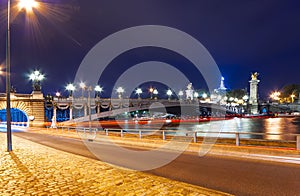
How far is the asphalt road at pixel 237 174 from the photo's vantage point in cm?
706

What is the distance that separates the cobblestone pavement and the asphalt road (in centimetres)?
128

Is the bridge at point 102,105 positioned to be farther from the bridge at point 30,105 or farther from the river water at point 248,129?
the river water at point 248,129

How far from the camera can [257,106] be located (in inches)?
4429

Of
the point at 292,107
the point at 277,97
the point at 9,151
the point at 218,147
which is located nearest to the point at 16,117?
the point at 9,151

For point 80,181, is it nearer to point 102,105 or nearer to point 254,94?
point 102,105

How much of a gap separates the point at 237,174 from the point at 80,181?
5.67 meters

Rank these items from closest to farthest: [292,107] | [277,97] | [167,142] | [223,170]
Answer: [223,170] → [167,142] → [292,107] → [277,97]

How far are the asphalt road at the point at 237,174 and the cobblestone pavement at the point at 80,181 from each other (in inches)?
50.6

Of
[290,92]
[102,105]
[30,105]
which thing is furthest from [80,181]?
[290,92]

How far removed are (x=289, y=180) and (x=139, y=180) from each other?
505cm

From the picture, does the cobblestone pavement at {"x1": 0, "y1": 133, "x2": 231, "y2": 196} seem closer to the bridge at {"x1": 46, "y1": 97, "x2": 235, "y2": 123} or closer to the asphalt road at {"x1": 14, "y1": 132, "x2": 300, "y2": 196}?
the asphalt road at {"x1": 14, "y1": 132, "x2": 300, "y2": 196}

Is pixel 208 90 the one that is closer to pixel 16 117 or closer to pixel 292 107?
pixel 292 107

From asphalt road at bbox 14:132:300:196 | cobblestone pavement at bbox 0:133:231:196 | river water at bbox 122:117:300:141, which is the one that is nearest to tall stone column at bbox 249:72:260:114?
river water at bbox 122:117:300:141

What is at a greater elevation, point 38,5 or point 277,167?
point 38,5
